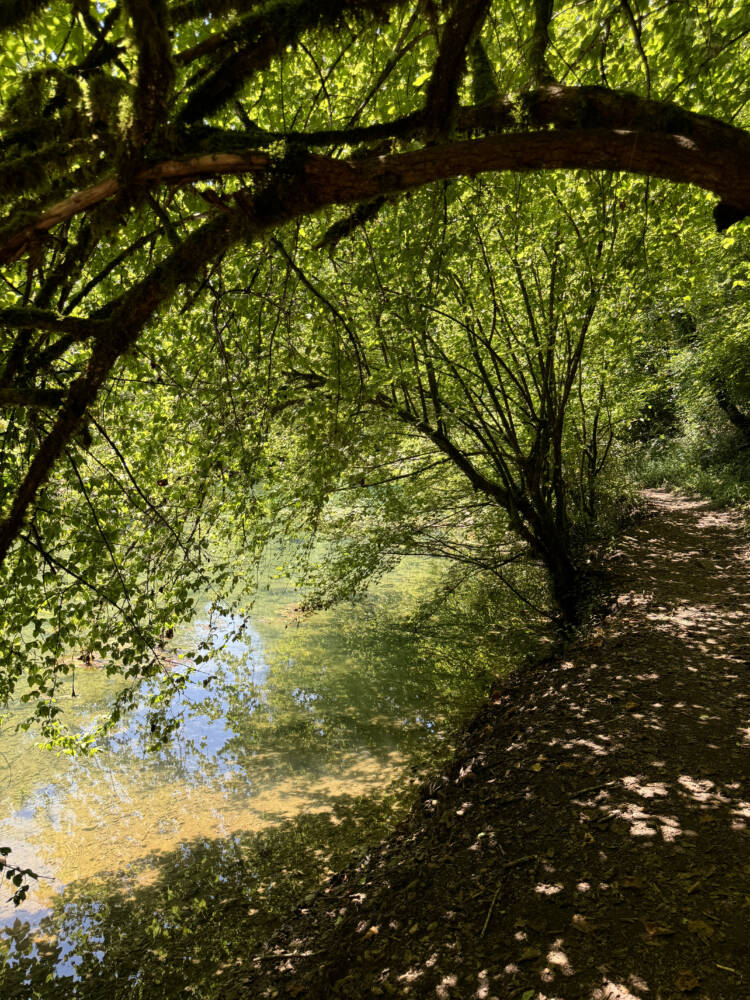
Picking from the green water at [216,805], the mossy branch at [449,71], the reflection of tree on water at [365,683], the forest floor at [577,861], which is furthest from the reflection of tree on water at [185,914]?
the mossy branch at [449,71]

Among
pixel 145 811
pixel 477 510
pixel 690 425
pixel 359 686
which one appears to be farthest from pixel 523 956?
pixel 690 425

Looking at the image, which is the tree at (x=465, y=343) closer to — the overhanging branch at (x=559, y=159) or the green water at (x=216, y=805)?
the overhanging branch at (x=559, y=159)

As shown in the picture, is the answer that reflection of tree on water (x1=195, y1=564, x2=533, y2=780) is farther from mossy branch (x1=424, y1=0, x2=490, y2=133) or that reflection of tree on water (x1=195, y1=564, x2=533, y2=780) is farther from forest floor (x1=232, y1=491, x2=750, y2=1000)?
mossy branch (x1=424, y1=0, x2=490, y2=133)

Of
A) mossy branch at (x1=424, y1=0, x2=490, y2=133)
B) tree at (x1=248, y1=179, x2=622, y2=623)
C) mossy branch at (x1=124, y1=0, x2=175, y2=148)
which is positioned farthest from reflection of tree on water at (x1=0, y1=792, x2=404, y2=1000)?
mossy branch at (x1=424, y1=0, x2=490, y2=133)

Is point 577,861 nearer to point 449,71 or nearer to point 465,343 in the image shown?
point 449,71

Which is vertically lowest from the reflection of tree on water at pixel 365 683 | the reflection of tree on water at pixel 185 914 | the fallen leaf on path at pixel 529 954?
the reflection of tree on water at pixel 185 914

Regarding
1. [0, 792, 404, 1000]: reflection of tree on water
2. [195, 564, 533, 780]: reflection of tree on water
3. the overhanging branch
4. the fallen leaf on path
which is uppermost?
the overhanging branch

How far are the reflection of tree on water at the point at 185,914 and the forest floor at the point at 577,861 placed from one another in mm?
536

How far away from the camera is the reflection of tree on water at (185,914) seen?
486 centimetres

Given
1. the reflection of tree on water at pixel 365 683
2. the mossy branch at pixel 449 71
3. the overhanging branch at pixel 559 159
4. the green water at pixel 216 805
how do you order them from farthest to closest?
the reflection of tree on water at pixel 365 683, the green water at pixel 216 805, the mossy branch at pixel 449 71, the overhanging branch at pixel 559 159

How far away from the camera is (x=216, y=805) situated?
24.2ft

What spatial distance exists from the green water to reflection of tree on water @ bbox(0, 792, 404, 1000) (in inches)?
0.7

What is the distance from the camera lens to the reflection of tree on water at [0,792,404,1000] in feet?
15.9

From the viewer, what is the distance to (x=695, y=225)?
7203 mm
